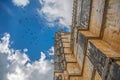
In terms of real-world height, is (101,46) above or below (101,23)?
below

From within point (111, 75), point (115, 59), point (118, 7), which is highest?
point (118, 7)

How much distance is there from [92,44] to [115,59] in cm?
241

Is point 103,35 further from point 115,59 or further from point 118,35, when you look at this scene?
point 115,59

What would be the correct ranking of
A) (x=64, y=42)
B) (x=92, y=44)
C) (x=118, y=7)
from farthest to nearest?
1. (x=64, y=42)
2. (x=92, y=44)
3. (x=118, y=7)

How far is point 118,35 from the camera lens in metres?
6.25

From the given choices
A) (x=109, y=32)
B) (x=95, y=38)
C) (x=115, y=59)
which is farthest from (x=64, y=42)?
(x=115, y=59)

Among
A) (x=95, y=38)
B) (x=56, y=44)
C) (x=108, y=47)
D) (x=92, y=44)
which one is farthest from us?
(x=56, y=44)

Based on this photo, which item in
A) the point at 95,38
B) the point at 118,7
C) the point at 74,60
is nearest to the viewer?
the point at 118,7

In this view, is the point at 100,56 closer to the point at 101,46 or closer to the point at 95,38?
the point at 101,46

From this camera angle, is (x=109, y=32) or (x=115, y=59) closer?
(x=115, y=59)

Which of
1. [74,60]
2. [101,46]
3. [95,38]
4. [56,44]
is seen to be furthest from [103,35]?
[56,44]

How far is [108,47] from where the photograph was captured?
6930 mm

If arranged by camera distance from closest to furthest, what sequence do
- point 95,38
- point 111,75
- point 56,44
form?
point 111,75
point 95,38
point 56,44

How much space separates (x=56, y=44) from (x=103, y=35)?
18.4 metres
